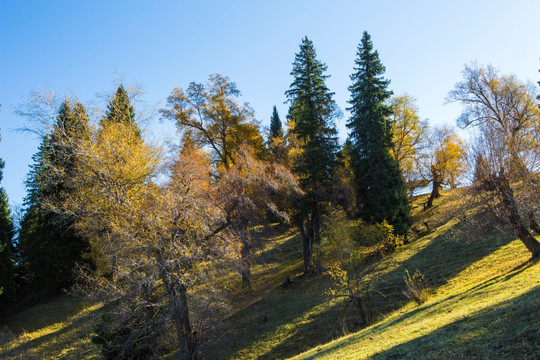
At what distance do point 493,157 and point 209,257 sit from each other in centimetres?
1265

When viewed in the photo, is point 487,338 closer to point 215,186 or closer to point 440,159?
point 215,186

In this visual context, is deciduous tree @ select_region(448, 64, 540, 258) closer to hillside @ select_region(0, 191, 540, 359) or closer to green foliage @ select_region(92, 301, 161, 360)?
hillside @ select_region(0, 191, 540, 359)

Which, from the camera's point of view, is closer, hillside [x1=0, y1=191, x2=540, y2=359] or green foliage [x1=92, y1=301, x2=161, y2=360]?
hillside [x1=0, y1=191, x2=540, y2=359]

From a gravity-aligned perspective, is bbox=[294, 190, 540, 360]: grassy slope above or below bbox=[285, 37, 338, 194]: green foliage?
below

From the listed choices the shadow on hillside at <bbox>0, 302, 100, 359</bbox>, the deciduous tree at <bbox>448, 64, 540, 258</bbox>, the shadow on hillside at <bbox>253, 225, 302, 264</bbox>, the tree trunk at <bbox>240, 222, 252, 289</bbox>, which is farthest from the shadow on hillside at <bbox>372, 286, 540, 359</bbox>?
the shadow on hillside at <bbox>253, 225, 302, 264</bbox>

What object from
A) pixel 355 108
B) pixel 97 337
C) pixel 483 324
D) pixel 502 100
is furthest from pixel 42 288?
pixel 502 100

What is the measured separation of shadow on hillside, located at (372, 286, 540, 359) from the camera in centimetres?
556

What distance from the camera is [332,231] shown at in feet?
67.3

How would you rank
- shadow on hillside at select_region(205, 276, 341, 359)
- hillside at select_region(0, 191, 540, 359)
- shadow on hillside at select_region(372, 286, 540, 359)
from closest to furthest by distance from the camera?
1. shadow on hillside at select_region(372, 286, 540, 359)
2. hillside at select_region(0, 191, 540, 359)
3. shadow on hillside at select_region(205, 276, 341, 359)

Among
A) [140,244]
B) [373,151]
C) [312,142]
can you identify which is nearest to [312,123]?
[312,142]

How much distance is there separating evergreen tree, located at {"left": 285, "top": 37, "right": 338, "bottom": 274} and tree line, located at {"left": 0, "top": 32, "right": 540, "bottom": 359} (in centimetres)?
11

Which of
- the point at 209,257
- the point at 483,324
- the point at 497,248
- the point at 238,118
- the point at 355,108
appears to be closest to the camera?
the point at 483,324

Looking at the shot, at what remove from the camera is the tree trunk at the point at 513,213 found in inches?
547

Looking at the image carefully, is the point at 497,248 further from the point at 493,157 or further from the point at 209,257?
the point at 209,257
